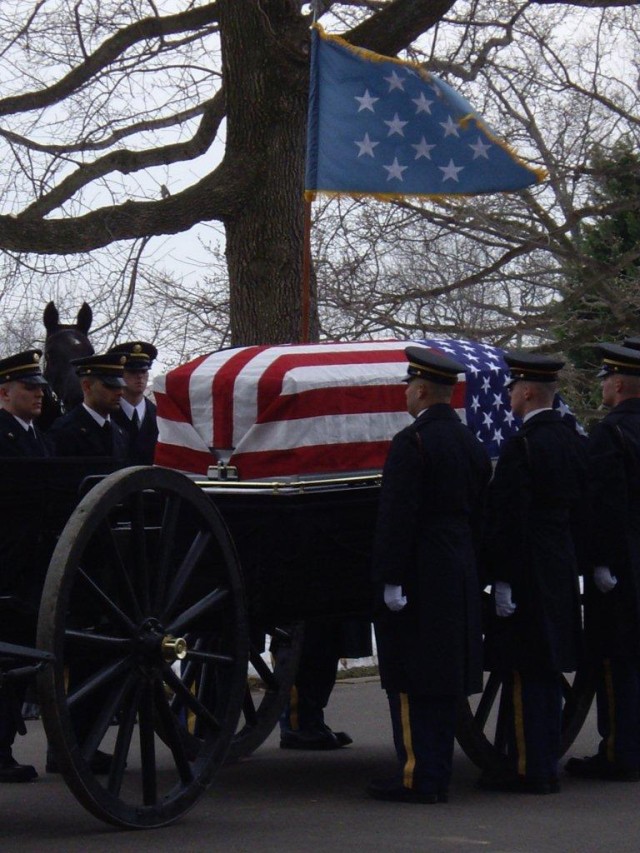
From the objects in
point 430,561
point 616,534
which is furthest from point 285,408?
point 616,534

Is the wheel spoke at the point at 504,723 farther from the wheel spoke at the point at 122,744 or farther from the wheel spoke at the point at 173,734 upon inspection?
the wheel spoke at the point at 122,744

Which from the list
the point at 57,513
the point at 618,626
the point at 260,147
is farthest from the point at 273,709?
the point at 260,147

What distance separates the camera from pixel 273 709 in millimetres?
7152

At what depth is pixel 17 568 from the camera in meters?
5.36

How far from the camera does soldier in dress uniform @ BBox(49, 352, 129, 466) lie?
22.7 feet

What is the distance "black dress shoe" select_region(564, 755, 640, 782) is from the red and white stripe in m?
1.75

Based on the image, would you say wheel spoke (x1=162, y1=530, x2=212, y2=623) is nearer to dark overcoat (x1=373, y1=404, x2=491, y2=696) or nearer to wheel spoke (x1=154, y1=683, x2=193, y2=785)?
wheel spoke (x1=154, y1=683, x2=193, y2=785)

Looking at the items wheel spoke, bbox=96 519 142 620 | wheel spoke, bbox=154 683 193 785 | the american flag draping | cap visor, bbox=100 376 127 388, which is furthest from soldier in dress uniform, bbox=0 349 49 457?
wheel spoke, bbox=154 683 193 785

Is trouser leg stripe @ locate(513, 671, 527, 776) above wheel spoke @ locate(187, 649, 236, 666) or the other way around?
the other way around

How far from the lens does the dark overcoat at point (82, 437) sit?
691 centimetres

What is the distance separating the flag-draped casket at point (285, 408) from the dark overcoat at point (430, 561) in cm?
27

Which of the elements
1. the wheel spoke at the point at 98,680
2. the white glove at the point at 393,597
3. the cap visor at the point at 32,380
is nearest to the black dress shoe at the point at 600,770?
the white glove at the point at 393,597

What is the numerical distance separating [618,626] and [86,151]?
8514 millimetres

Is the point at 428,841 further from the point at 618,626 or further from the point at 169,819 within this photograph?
the point at 618,626
